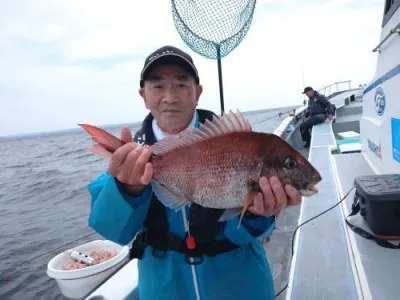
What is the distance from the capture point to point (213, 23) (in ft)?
10.1

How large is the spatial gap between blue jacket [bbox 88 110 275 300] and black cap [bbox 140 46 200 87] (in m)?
0.80

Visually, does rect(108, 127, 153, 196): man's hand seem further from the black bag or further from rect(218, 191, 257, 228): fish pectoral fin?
the black bag

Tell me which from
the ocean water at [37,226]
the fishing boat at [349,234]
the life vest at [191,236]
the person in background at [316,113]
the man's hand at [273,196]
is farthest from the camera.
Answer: the person in background at [316,113]

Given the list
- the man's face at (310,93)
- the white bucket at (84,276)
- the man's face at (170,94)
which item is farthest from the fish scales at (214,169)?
the man's face at (310,93)

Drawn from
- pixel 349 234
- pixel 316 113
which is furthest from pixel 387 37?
pixel 316 113

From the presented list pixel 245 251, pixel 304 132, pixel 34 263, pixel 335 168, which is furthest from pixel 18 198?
pixel 245 251

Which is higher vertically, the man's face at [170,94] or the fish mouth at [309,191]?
the man's face at [170,94]

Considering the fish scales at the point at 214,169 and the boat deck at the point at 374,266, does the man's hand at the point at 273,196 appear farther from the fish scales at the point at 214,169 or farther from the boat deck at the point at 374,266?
the boat deck at the point at 374,266

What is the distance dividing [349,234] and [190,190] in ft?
6.85

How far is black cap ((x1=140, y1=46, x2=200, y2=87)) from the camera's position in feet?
7.34

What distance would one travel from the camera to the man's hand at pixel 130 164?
1775 millimetres

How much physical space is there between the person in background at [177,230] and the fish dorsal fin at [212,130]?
1.09 ft

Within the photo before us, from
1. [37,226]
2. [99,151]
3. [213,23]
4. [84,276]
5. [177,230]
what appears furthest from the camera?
[37,226]

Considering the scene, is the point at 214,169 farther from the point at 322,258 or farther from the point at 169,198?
the point at 322,258
